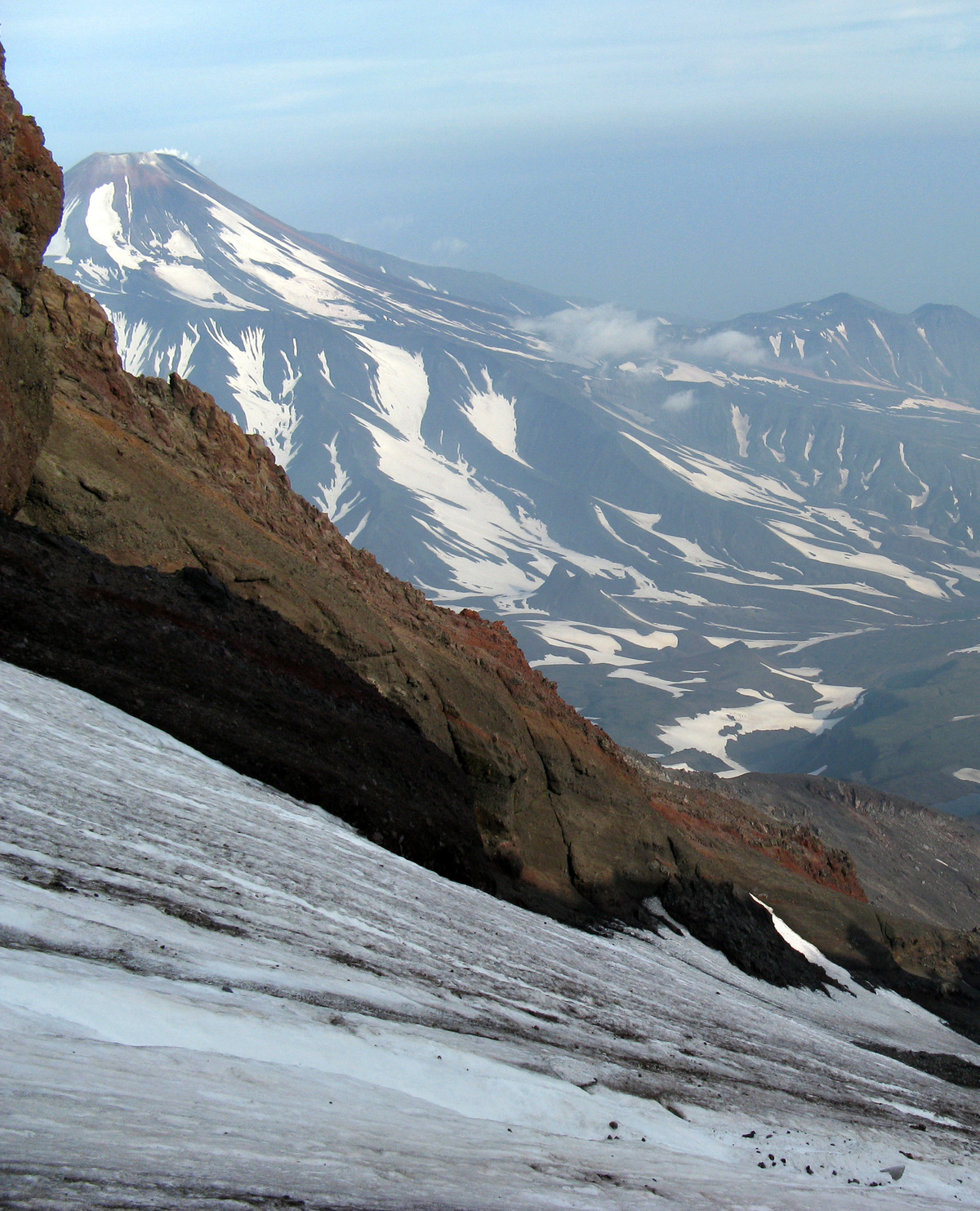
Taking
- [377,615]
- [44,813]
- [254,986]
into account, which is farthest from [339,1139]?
[377,615]

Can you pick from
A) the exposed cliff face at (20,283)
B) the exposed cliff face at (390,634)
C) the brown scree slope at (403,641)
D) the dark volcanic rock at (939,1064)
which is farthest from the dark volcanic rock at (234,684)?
the dark volcanic rock at (939,1064)

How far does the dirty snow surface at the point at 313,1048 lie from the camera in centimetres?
315

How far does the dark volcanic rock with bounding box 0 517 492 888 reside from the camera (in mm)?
11789

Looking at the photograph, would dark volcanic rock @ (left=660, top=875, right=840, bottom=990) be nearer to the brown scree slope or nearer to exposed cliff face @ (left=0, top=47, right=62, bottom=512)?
the brown scree slope

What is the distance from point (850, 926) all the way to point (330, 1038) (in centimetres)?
2818

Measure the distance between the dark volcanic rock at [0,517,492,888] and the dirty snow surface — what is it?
1206 mm

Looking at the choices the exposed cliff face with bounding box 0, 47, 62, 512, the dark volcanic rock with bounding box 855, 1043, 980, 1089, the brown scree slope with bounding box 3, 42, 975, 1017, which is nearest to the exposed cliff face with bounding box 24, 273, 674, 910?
the brown scree slope with bounding box 3, 42, 975, 1017

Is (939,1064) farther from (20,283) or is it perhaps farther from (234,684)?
(20,283)

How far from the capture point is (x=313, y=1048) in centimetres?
449

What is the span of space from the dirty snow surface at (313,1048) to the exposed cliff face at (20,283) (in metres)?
7.93

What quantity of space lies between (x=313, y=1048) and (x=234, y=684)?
1052 cm

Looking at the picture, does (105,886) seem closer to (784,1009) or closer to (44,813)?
(44,813)

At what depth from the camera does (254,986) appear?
4996 mm

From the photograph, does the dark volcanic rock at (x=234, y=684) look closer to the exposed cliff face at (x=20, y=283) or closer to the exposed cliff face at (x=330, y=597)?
the exposed cliff face at (x=330, y=597)
